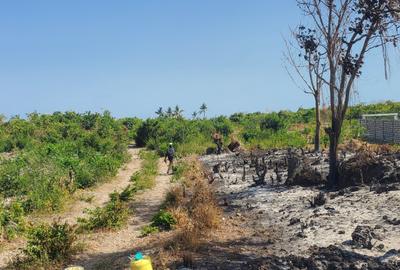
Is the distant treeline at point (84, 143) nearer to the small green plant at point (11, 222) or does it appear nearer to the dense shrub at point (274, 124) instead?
the dense shrub at point (274, 124)

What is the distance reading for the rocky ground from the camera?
308 inches

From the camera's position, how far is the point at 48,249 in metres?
9.31

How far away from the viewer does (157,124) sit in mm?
42031

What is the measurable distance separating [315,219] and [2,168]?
11139 millimetres

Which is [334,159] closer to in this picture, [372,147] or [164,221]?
[164,221]

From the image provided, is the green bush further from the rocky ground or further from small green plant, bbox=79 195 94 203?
small green plant, bbox=79 195 94 203

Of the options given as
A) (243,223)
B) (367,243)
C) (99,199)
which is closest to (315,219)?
(243,223)

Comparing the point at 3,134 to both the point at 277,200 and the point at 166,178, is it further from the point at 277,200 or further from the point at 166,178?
the point at 277,200

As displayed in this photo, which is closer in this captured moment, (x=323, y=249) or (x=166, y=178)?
(x=323, y=249)

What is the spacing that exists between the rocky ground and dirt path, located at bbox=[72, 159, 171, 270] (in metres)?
1.95

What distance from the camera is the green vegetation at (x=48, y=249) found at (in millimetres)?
9023

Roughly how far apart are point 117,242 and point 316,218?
4.41 metres

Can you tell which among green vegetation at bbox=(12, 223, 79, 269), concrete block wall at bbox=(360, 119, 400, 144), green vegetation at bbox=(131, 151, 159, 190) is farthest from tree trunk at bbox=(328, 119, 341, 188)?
concrete block wall at bbox=(360, 119, 400, 144)

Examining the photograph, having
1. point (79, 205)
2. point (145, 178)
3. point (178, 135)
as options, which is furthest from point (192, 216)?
point (178, 135)
